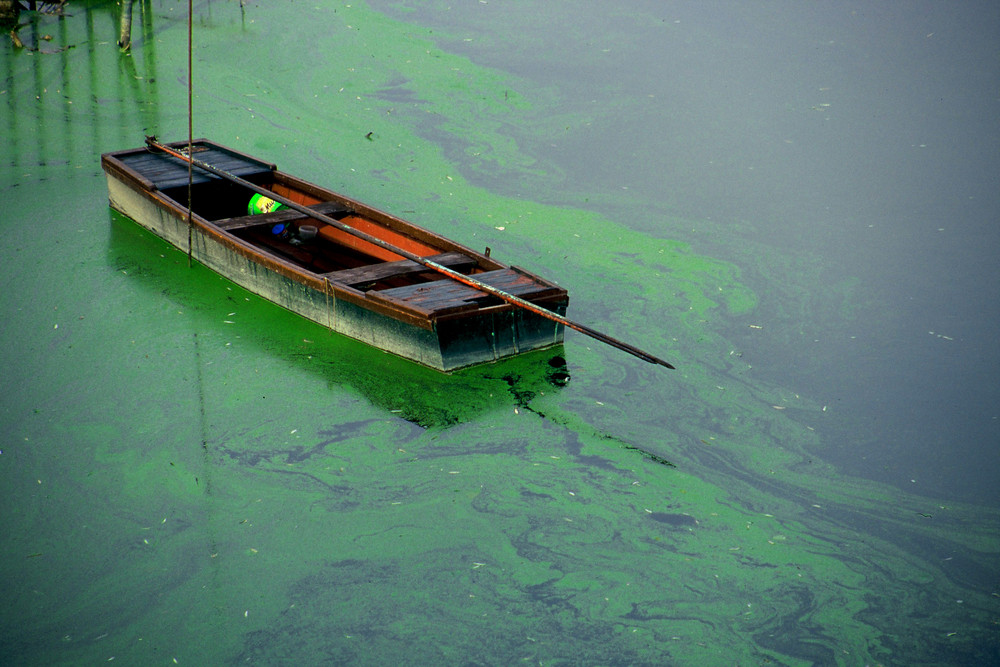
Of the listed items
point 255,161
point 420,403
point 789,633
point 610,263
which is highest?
point 255,161

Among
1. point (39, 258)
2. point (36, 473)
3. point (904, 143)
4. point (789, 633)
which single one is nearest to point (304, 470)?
point (36, 473)

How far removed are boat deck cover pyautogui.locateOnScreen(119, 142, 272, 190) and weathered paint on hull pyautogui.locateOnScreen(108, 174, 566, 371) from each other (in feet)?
2.02

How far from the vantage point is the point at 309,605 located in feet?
10.6

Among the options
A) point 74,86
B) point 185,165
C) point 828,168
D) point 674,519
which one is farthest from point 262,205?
point 828,168

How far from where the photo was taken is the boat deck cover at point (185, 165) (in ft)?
19.2

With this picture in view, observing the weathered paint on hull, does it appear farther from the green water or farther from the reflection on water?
the reflection on water

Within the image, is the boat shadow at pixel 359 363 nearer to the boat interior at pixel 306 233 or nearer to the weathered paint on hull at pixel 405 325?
the weathered paint on hull at pixel 405 325

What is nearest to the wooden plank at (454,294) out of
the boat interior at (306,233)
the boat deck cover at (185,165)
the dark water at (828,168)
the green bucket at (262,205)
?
the boat interior at (306,233)

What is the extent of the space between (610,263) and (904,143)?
3514mm

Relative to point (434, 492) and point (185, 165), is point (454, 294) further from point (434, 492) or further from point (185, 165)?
point (185, 165)

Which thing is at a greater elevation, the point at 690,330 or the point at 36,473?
the point at 690,330

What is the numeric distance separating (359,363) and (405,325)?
34 centimetres

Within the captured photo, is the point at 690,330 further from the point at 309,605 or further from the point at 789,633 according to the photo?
the point at 309,605

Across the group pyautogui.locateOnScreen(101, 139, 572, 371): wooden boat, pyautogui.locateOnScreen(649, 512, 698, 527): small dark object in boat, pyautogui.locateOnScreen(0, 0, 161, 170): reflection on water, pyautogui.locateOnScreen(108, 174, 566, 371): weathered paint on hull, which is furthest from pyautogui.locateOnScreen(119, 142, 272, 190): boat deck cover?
pyautogui.locateOnScreen(649, 512, 698, 527): small dark object in boat
